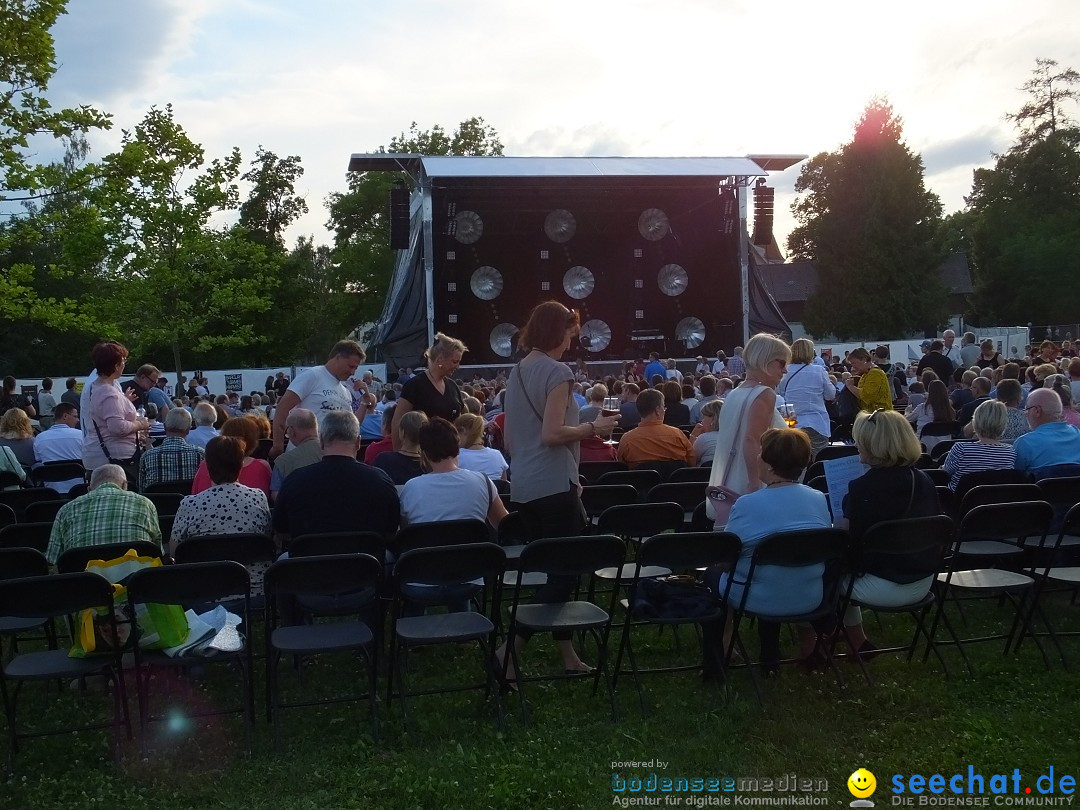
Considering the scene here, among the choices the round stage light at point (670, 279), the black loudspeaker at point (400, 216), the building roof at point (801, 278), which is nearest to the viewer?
the black loudspeaker at point (400, 216)

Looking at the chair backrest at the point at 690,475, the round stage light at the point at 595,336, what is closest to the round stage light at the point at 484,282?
the round stage light at the point at 595,336

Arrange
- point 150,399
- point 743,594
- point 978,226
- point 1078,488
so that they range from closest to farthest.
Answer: point 743,594, point 1078,488, point 150,399, point 978,226

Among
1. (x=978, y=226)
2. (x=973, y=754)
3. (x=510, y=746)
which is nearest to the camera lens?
(x=973, y=754)

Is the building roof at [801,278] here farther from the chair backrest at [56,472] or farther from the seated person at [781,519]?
the seated person at [781,519]

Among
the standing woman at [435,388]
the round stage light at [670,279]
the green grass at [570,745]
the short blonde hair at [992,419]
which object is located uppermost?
the round stage light at [670,279]

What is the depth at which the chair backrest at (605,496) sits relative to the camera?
4.96 metres

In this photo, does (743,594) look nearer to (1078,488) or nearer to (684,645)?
(684,645)

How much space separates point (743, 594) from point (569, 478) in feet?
2.77

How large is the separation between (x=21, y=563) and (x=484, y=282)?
13.8m

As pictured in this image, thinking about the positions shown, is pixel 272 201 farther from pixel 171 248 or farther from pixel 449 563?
pixel 449 563

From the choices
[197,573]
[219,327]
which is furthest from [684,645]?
[219,327]

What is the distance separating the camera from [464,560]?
3.44 m

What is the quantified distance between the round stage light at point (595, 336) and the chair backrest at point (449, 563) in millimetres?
14490

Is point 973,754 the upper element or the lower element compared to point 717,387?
lower
